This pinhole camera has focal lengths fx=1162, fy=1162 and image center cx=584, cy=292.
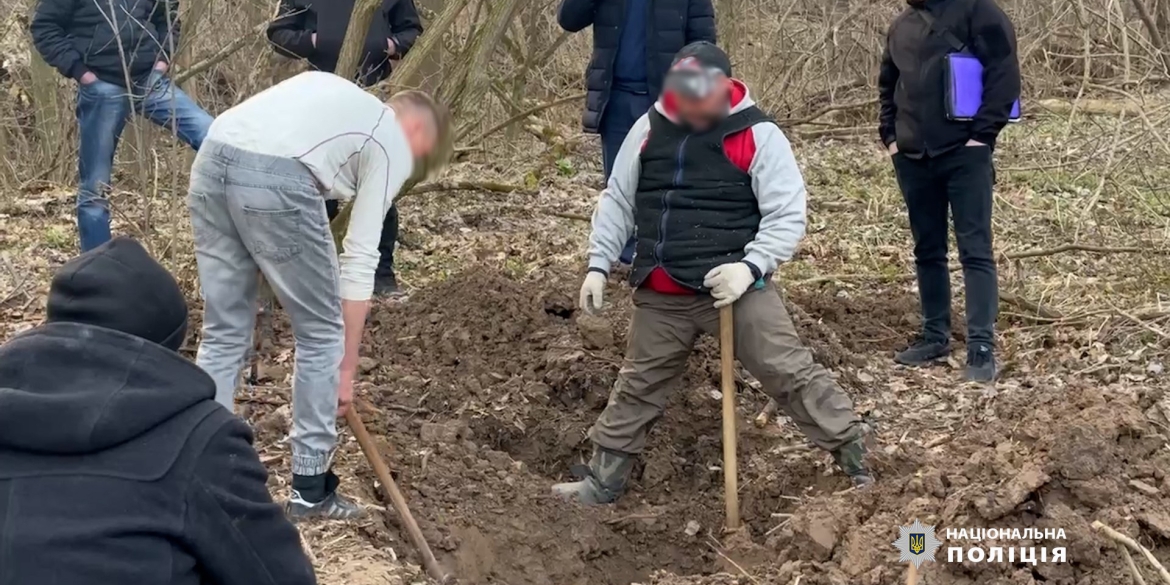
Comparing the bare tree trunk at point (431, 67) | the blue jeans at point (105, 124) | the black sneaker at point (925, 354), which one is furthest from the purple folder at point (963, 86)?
the blue jeans at point (105, 124)

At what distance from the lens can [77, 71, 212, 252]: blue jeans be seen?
5.95 meters

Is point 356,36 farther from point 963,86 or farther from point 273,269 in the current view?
point 963,86

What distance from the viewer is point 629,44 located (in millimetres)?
6352

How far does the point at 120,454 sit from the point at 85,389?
0.12m

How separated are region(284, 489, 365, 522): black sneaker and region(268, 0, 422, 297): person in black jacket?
2.51m

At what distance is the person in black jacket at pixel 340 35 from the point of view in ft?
20.6

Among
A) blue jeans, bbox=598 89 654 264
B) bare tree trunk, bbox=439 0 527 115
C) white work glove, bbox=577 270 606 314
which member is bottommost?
white work glove, bbox=577 270 606 314

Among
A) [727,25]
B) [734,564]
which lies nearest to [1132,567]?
[734,564]

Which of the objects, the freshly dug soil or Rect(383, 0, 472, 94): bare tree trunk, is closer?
the freshly dug soil

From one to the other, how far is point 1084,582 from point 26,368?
2.85m

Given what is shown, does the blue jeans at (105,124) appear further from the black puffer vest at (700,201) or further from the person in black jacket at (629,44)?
the black puffer vest at (700,201)

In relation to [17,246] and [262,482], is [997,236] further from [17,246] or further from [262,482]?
[262,482]

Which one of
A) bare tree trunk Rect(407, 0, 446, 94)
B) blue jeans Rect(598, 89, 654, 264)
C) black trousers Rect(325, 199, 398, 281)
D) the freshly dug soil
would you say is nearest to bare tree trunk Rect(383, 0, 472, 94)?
black trousers Rect(325, 199, 398, 281)

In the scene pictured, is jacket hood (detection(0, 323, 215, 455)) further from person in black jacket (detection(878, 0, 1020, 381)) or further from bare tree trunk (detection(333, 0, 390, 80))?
person in black jacket (detection(878, 0, 1020, 381))
